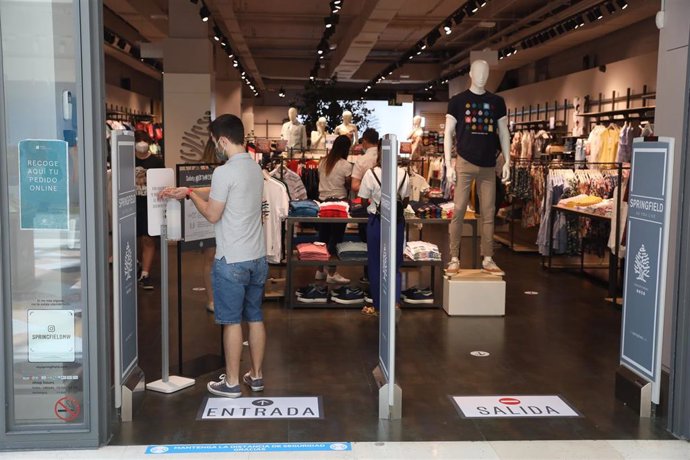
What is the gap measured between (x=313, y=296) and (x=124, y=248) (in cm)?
329

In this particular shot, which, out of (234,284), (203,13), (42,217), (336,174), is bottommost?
(234,284)

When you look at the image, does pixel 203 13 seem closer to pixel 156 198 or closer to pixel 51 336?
pixel 156 198

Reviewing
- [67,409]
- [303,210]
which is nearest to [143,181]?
[303,210]

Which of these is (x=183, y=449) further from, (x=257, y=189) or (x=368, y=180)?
(x=368, y=180)

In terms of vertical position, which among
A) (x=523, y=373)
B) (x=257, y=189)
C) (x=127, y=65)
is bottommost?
(x=523, y=373)

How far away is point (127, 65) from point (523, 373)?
748 inches

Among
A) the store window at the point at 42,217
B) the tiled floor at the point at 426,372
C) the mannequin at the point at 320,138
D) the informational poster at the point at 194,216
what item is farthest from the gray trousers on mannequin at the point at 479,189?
the mannequin at the point at 320,138

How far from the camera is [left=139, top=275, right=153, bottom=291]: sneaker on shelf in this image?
806 centimetres

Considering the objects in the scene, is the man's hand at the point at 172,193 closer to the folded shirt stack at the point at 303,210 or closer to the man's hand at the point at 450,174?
the folded shirt stack at the point at 303,210

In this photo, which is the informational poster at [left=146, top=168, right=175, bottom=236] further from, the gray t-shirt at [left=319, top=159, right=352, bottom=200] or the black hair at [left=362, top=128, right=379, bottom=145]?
the gray t-shirt at [left=319, top=159, right=352, bottom=200]

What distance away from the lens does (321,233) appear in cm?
816

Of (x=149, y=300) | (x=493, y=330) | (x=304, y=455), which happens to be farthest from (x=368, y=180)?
(x=304, y=455)

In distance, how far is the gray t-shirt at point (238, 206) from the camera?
4238mm

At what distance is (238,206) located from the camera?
14.0ft
